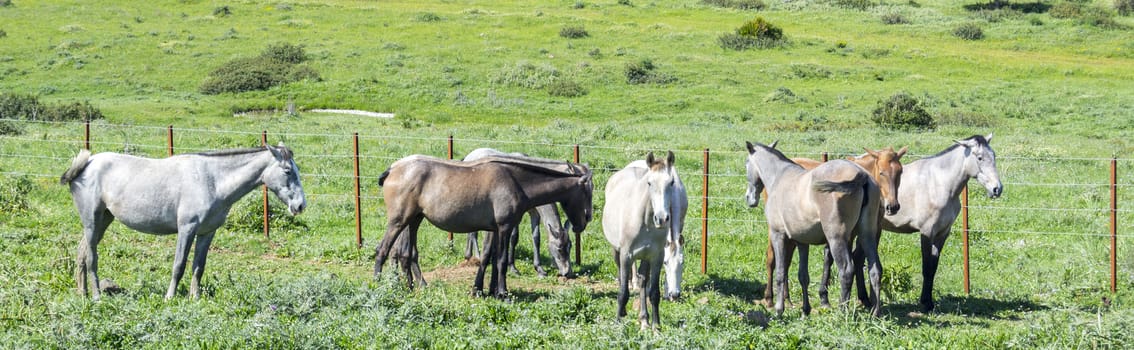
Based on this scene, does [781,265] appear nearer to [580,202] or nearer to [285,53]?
[580,202]

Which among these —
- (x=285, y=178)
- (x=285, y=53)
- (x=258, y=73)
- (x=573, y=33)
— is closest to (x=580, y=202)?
(x=285, y=178)

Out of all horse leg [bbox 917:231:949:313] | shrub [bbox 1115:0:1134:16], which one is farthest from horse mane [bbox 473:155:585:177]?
shrub [bbox 1115:0:1134:16]

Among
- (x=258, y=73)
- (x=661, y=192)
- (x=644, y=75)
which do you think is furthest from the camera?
(x=644, y=75)

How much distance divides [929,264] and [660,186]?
409 centimetres

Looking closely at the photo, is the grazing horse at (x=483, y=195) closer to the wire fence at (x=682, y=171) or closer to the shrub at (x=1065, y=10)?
the wire fence at (x=682, y=171)

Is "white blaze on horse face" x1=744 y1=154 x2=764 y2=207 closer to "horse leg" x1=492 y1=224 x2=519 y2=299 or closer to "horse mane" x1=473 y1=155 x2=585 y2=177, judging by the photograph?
"horse mane" x1=473 y1=155 x2=585 y2=177

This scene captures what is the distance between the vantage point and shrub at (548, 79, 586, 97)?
35.4 m

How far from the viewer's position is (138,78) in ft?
125

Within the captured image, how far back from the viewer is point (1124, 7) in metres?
55.7

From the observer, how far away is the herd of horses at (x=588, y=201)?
10195mm

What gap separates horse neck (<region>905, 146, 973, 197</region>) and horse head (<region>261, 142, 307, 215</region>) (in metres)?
6.65

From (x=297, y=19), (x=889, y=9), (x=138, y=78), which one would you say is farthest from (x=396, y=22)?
(x=889, y=9)

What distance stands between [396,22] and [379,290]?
42306mm

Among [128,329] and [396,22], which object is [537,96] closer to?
[396,22]
